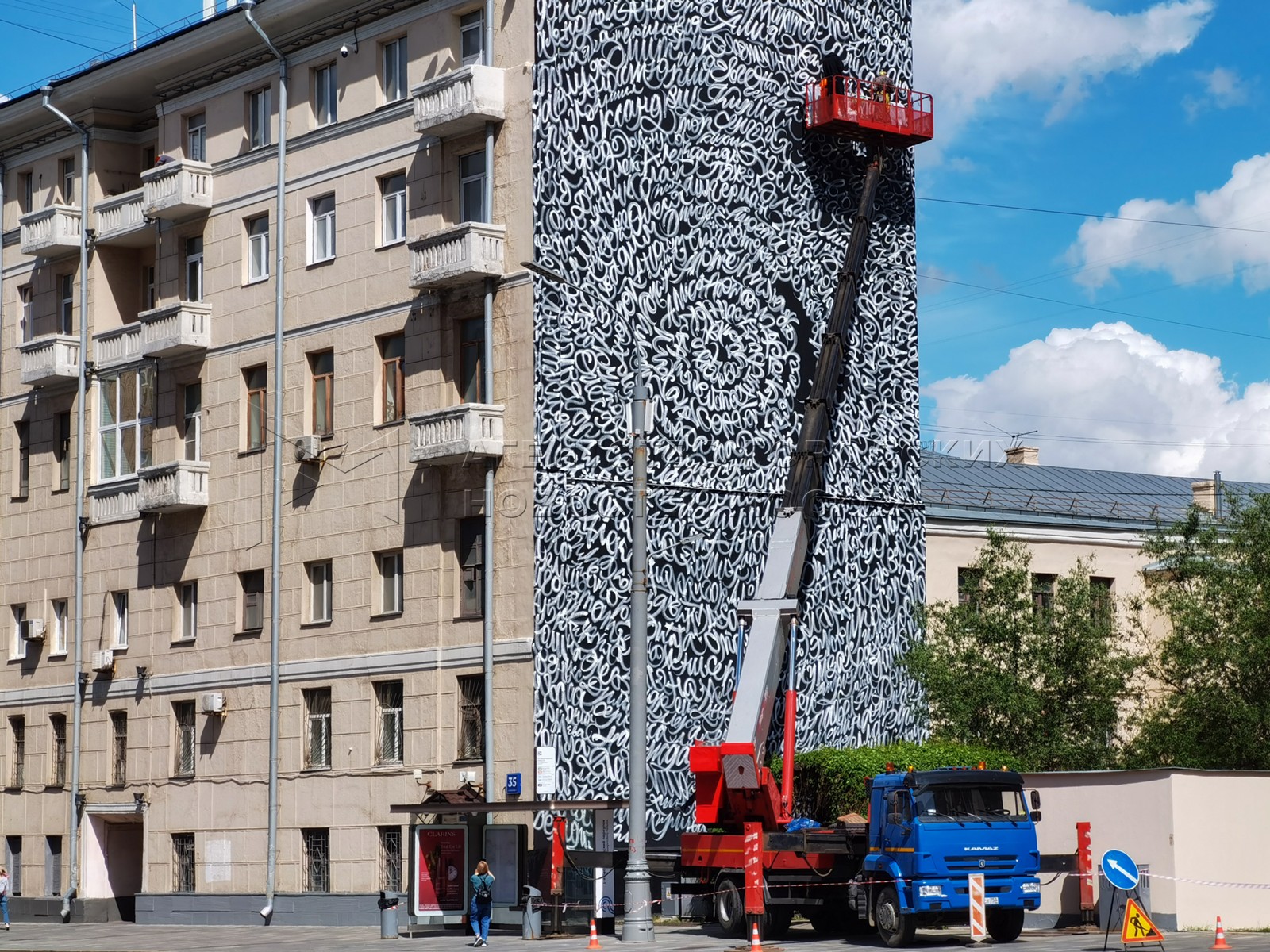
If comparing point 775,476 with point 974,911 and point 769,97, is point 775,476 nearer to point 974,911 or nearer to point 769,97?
point 769,97

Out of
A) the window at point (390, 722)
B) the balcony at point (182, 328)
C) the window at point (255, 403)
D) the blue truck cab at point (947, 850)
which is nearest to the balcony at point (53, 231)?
the balcony at point (182, 328)

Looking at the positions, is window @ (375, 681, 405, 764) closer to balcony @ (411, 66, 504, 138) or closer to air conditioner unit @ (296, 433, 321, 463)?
air conditioner unit @ (296, 433, 321, 463)

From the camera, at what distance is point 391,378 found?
1763 inches

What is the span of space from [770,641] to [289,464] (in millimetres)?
13357

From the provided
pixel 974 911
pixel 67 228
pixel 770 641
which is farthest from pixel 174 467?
pixel 974 911

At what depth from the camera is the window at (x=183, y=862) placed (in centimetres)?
4850

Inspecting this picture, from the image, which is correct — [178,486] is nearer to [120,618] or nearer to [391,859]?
[120,618]

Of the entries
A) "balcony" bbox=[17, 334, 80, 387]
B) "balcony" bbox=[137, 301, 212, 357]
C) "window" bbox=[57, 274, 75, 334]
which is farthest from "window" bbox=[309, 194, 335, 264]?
"window" bbox=[57, 274, 75, 334]

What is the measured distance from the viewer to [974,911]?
101ft

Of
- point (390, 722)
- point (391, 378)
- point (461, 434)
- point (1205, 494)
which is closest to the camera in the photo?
point (461, 434)

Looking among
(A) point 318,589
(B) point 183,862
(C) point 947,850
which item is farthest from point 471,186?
(C) point 947,850

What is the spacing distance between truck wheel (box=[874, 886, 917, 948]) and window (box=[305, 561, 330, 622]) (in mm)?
18272

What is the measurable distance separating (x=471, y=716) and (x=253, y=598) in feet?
27.7

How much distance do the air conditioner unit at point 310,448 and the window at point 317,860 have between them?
8.69 m
